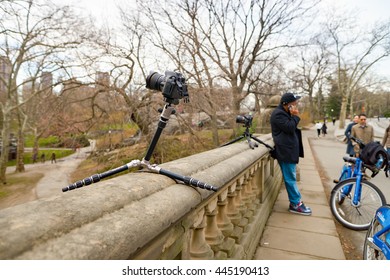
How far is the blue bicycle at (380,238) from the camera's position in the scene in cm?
204

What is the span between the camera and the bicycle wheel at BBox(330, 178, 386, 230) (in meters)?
3.58

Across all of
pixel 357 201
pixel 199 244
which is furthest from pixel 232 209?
pixel 357 201

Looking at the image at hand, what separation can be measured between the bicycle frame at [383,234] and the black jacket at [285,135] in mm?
1542

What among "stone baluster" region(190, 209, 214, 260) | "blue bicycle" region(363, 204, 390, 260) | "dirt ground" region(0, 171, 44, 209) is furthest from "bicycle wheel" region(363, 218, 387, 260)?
"dirt ground" region(0, 171, 44, 209)

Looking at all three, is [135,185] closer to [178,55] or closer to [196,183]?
[196,183]

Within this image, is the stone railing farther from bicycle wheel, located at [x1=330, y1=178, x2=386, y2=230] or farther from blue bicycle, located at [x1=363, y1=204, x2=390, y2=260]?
bicycle wheel, located at [x1=330, y1=178, x2=386, y2=230]

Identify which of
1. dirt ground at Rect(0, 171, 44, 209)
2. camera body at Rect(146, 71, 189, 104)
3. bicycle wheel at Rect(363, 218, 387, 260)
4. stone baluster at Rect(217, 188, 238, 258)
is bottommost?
dirt ground at Rect(0, 171, 44, 209)

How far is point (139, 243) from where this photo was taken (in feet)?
2.78

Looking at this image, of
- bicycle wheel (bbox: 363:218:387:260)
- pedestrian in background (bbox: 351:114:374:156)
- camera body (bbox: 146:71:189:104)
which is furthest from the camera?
pedestrian in background (bbox: 351:114:374:156)

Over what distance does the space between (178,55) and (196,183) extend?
39.4 feet

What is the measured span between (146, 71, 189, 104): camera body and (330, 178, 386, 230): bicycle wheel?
10.9 feet

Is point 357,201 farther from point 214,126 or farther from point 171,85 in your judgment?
point 214,126

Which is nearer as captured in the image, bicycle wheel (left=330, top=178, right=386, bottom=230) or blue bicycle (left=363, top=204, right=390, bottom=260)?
blue bicycle (left=363, top=204, right=390, bottom=260)

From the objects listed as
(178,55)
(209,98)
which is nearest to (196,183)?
(209,98)
